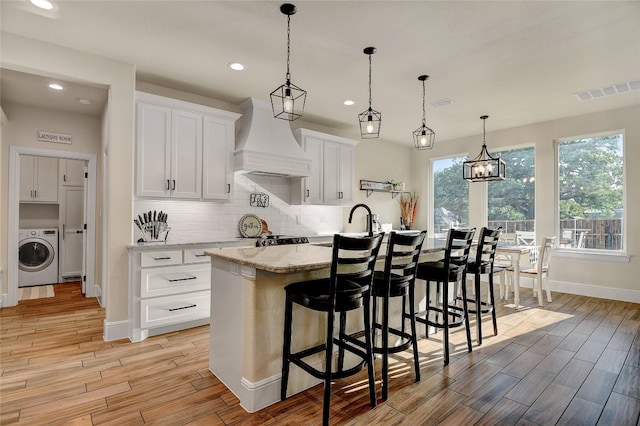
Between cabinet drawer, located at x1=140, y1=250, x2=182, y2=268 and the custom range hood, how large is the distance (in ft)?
4.37

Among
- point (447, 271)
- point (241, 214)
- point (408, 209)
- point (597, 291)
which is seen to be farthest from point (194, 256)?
point (597, 291)

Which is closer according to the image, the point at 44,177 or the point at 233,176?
the point at 233,176

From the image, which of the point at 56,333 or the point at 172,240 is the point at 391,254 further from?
the point at 56,333

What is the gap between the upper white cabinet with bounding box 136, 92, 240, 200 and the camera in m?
3.62

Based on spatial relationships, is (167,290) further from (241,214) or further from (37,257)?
(37,257)

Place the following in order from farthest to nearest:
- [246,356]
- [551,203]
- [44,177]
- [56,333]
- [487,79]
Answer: [44,177]
[551,203]
[487,79]
[56,333]
[246,356]

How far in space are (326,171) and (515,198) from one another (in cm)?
344

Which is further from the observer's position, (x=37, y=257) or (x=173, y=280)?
(x=37, y=257)

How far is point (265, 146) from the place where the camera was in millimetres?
4398

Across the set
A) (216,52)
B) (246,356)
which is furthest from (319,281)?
(216,52)

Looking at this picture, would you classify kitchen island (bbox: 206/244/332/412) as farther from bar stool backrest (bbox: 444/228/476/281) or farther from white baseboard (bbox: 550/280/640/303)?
white baseboard (bbox: 550/280/640/303)

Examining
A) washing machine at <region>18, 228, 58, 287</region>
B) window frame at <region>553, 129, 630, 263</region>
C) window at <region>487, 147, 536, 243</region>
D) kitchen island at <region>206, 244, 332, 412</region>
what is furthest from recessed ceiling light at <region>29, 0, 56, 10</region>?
window frame at <region>553, 129, 630, 263</region>

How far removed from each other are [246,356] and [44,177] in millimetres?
5895

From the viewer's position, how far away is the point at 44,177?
5777 millimetres
